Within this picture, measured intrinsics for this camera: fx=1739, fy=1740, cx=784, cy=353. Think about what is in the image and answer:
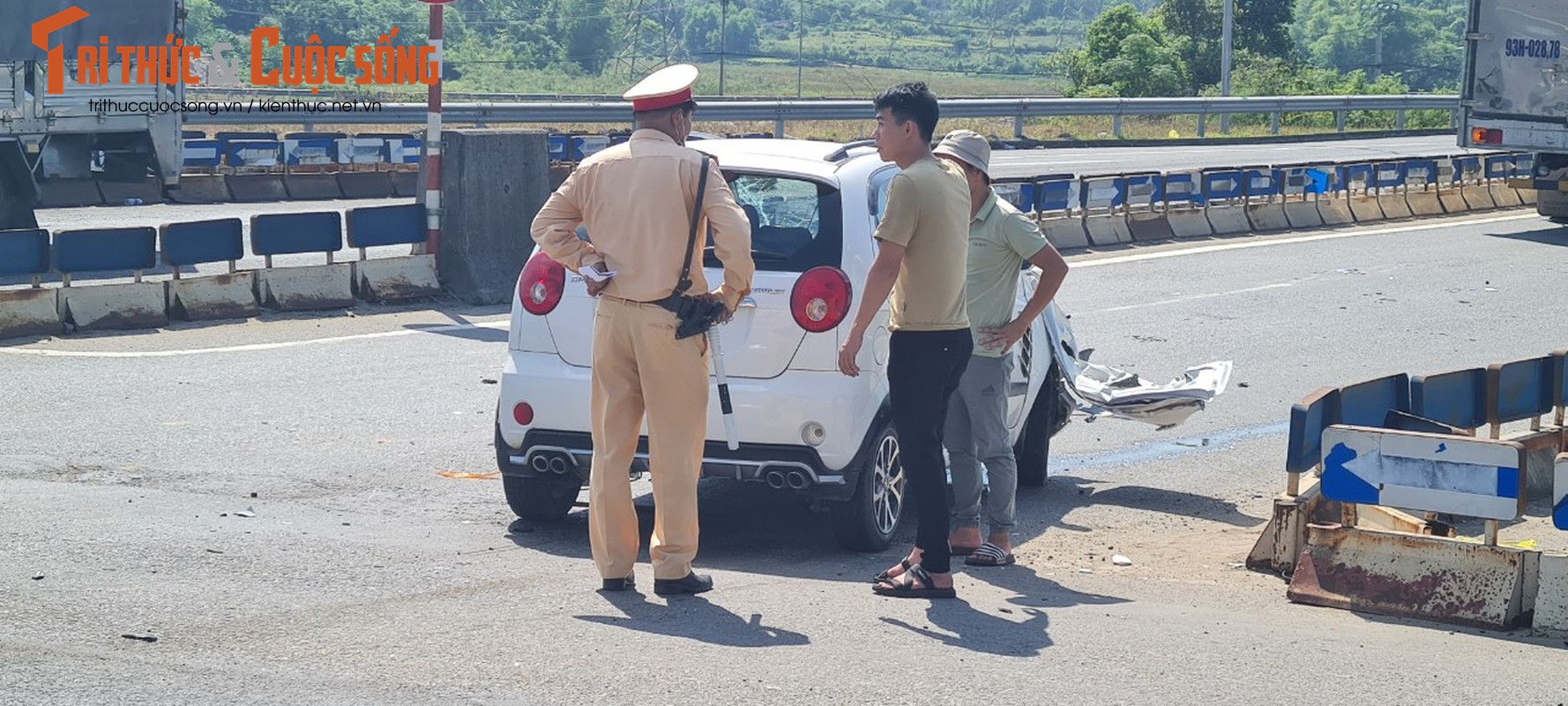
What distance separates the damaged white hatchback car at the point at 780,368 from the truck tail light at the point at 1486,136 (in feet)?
67.4

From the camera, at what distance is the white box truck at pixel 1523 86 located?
25.0 meters

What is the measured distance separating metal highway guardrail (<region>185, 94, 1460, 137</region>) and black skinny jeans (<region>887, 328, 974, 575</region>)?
1861 centimetres

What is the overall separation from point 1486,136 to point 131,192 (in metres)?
19.5

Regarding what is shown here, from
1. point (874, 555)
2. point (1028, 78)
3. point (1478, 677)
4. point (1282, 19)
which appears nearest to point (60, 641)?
point (874, 555)

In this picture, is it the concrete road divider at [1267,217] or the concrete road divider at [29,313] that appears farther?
the concrete road divider at [1267,217]

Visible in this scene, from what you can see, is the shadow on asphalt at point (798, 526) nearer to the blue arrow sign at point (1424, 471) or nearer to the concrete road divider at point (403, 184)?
the blue arrow sign at point (1424, 471)

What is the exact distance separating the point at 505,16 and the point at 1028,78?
2506 inches

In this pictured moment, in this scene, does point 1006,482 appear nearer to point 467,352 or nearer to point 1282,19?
point 467,352

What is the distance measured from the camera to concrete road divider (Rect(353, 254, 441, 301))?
51.8ft

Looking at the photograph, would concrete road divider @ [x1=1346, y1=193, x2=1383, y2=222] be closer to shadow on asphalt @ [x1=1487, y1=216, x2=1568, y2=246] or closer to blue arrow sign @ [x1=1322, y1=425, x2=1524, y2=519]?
shadow on asphalt @ [x1=1487, y1=216, x2=1568, y2=246]

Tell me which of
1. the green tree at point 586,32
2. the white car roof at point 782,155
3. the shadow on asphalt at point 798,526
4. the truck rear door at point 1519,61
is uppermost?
the green tree at point 586,32

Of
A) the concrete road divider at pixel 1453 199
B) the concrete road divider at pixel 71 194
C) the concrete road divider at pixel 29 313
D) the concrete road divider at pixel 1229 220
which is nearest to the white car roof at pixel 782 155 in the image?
the concrete road divider at pixel 29 313

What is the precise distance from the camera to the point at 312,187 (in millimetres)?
26969

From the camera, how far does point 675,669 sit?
5203 millimetres
